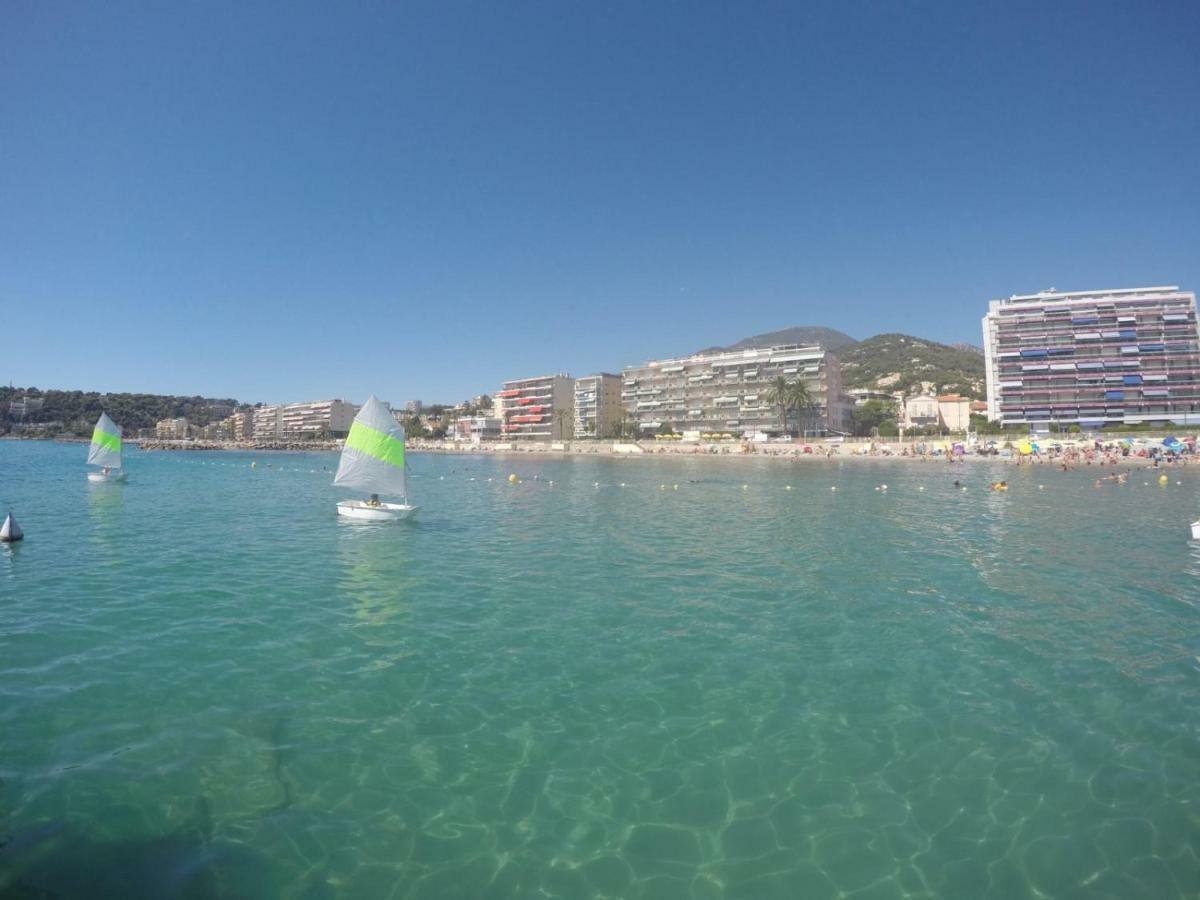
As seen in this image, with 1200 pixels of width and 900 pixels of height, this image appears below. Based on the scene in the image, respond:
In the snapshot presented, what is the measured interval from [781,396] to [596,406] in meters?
53.9

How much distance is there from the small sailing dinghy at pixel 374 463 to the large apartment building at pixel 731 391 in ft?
379

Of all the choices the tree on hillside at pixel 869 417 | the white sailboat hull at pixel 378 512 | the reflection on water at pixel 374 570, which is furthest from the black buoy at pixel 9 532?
the tree on hillside at pixel 869 417

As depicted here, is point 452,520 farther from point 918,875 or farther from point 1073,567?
point 918,875

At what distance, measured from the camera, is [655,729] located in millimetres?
8625

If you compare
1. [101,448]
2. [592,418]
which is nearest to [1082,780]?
[101,448]

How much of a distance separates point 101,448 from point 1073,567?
59.3m

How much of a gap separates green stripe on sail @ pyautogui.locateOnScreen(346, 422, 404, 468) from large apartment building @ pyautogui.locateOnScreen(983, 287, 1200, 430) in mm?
130104

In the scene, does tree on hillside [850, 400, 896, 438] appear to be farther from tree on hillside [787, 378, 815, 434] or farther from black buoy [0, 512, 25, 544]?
black buoy [0, 512, 25, 544]

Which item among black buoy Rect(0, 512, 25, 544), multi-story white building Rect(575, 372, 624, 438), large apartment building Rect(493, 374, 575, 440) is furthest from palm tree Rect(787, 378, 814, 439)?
black buoy Rect(0, 512, 25, 544)

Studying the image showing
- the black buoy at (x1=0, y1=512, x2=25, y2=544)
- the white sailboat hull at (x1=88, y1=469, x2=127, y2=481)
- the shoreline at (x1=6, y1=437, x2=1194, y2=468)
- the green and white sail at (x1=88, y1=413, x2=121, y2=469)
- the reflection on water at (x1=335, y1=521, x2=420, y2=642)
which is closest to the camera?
the reflection on water at (x1=335, y1=521, x2=420, y2=642)

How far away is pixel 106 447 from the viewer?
47438mm

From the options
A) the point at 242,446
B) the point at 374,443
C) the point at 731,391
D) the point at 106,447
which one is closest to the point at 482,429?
the point at 242,446

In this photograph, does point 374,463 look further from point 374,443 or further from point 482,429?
point 482,429

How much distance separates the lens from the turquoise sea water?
6047 mm
